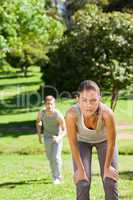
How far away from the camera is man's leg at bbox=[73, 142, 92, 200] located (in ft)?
21.7

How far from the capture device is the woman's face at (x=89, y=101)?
617cm

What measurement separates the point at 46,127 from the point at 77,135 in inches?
206

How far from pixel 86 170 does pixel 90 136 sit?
378 millimetres

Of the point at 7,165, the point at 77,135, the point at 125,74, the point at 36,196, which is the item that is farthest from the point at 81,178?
the point at 125,74

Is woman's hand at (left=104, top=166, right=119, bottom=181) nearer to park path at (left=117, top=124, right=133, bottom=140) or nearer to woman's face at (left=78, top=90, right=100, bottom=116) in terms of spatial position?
woman's face at (left=78, top=90, right=100, bottom=116)

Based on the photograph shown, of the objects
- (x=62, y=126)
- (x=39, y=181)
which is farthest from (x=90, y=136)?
(x=39, y=181)

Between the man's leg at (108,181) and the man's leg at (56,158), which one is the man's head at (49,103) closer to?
the man's leg at (56,158)

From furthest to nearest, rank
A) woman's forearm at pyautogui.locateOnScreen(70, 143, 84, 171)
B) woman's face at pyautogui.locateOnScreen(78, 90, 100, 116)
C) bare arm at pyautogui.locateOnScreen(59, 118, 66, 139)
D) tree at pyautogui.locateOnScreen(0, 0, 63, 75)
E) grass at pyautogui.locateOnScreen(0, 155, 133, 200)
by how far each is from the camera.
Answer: tree at pyautogui.locateOnScreen(0, 0, 63, 75) → bare arm at pyautogui.locateOnScreen(59, 118, 66, 139) → grass at pyautogui.locateOnScreen(0, 155, 133, 200) → woman's forearm at pyautogui.locateOnScreen(70, 143, 84, 171) → woman's face at pyautogui.locateOnScreen(78, 90, 100, 116)

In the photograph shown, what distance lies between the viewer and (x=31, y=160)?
58.3 feet

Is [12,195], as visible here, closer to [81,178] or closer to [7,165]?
[81,178]

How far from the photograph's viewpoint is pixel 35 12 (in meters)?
26.8

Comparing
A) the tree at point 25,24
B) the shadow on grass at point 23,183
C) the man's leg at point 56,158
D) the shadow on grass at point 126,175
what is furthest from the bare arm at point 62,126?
the tree at point 25,24

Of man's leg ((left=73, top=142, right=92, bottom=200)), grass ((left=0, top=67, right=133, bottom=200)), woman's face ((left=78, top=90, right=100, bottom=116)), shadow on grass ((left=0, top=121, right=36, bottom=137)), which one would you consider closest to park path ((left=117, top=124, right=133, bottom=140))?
grass ((left=0, top=67, right=133, bottom=200))

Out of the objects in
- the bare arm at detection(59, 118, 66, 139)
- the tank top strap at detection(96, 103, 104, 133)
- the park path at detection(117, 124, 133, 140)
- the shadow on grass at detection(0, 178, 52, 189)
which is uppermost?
the tank top strap at detection(96, 103, 104, 133)
